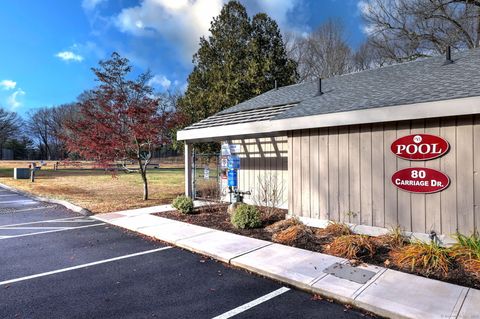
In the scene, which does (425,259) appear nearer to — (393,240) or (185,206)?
(393,240)

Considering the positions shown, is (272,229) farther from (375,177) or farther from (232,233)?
(375,177)

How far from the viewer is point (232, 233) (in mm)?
7078

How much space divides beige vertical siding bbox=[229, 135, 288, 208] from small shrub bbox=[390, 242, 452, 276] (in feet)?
15.5

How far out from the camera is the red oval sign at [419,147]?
5633 millimetres

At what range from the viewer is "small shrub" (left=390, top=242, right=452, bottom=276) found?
4641 mm

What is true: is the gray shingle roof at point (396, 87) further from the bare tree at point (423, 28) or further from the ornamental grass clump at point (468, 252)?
the bare tree at point (423, 28)

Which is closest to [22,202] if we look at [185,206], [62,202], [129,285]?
[62,202]

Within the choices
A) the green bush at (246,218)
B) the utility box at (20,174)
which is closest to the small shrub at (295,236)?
the green bush at (246,218)

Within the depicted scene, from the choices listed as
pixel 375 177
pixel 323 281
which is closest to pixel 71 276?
pixel 323 281

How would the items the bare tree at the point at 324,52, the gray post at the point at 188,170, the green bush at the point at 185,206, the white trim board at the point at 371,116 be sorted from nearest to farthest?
the white trim board at the point at 371,116
the green bush at the point at 185,206
the gray post at the point at 188,170
the bare tree at the point at 324,52

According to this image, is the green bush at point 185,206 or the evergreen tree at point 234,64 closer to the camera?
the green bush at point 185,206

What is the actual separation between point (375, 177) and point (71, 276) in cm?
549

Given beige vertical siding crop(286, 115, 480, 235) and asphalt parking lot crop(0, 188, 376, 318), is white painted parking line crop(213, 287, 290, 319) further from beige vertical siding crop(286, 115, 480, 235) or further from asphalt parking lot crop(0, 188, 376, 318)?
beige vertical siding crop(286, 115, 480, 235)

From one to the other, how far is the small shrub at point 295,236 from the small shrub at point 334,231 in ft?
0.69
